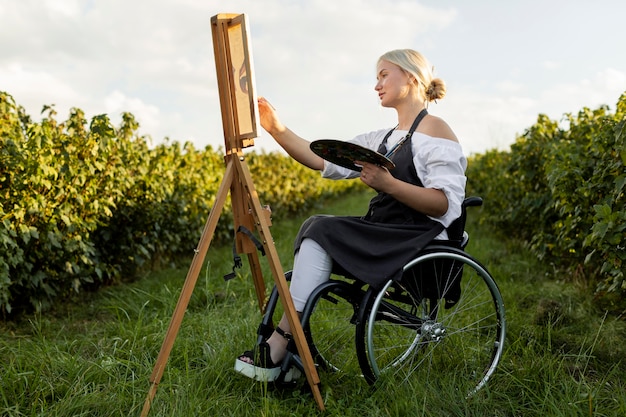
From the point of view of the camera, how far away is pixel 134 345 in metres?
3.14

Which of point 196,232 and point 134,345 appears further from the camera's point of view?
point 196,232

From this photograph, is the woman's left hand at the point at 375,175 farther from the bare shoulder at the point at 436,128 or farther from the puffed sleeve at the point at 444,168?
the bare shoulder at the point at 436,128

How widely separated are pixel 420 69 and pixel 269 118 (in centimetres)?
70

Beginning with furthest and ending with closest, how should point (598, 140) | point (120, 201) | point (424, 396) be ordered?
point (120, 201)
point (598, 140)
point (424, 396)

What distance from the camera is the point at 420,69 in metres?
2.79

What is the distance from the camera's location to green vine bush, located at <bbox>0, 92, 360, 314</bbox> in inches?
157

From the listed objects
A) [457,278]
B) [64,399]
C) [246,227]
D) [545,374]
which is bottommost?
[545,374]

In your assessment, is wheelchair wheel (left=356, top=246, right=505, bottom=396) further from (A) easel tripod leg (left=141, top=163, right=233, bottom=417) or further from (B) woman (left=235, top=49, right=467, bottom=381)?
(A) easel tripod leg (left=141, top=163, right=233, bottom=417)

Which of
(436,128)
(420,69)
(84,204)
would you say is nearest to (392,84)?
(420,69)

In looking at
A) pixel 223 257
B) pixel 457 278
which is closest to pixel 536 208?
pixel 223 257

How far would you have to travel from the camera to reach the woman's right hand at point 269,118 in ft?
9.35

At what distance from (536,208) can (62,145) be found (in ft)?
13.4

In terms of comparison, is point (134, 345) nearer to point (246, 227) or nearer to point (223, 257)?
point (246, 227)

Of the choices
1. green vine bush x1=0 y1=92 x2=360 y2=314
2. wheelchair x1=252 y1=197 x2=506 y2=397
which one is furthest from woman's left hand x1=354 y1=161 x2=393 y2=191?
green vine bush x1=0 y1=92 x2=360 y2=314
